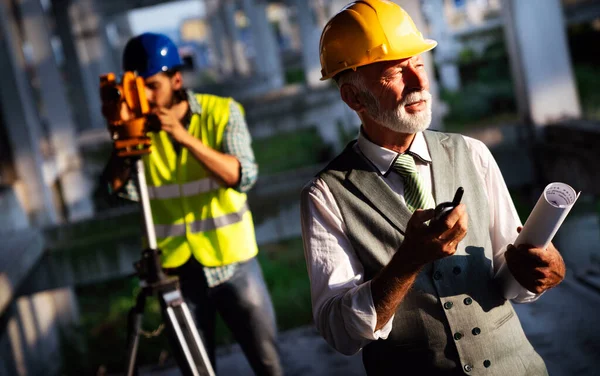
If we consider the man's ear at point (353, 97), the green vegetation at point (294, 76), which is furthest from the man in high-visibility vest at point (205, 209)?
the green vegetation at point (294, 76)

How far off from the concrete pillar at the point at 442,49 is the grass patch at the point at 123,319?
548 inches

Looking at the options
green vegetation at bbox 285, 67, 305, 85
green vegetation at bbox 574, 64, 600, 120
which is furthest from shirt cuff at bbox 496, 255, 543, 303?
green vegetation at bbox 285, 67, 305, 85

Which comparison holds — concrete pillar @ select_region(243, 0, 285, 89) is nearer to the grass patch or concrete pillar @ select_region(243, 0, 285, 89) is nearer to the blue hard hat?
the grass patch

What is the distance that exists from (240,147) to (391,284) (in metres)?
1.62

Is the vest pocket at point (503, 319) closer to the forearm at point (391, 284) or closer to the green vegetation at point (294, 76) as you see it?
the forearm at point (391, 284)

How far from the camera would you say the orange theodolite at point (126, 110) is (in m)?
2.94

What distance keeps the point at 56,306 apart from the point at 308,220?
19.0ft

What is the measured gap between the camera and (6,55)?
23.7 feet

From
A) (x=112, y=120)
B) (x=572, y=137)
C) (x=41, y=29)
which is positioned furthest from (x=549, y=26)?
(x=41, y=29)

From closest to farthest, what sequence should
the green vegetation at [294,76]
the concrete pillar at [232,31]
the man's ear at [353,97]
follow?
1. the man's ear at [353,97]
2. the concrete pillar at [232,31]
3. the green vegetation at [294,76]

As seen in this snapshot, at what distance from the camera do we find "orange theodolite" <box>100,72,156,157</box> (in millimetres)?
2938

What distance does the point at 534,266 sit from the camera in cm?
189

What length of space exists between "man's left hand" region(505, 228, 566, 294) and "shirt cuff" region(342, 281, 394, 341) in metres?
0.34

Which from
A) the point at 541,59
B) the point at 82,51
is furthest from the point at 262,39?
the point at 541,59
